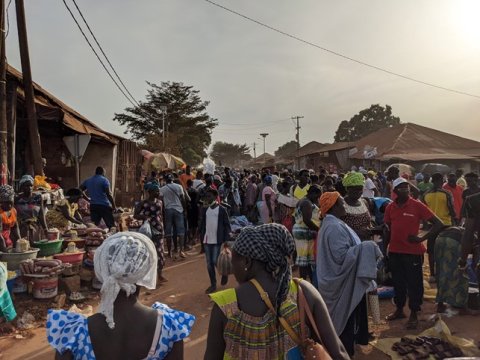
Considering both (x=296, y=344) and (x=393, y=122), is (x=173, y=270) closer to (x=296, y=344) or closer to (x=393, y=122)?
(x=296, y=344)

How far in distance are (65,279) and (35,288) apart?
0.53m

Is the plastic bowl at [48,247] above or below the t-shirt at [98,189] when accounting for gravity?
below

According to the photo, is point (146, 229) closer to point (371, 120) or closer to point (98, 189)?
point (98, 189)

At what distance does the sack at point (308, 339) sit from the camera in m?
1.73

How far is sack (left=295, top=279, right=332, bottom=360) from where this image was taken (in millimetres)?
1730

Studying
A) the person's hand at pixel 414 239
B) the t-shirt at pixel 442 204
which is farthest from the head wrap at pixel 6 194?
the t-shirt at pixel 442 204

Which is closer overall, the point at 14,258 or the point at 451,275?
the point at 451,275

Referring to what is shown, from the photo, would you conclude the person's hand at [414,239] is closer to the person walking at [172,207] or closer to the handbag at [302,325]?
the handbag at [302,325]

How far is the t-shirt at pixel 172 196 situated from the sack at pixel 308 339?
6.91m

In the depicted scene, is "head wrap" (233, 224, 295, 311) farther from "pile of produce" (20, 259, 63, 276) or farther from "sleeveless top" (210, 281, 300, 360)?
"pile of produce" (20, 259, 63, 276)

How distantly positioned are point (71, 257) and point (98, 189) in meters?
2.24

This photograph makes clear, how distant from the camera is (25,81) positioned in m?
9.45

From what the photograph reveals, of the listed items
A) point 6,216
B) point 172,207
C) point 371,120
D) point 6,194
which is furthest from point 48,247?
point 371,120

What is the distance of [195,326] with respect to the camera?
17.4 feet
